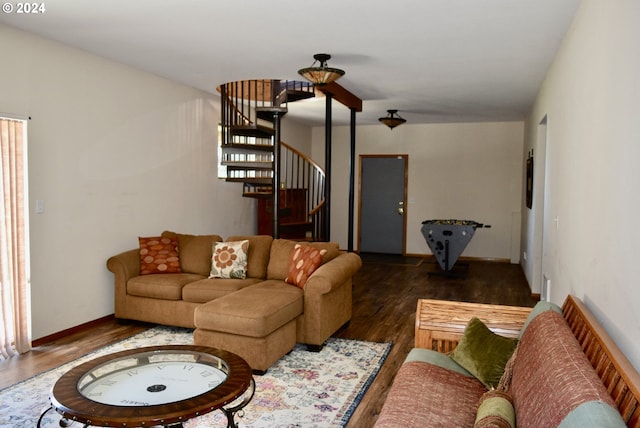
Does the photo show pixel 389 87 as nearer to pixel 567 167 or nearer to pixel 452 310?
pixel 567 167

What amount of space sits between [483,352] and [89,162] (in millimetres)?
3966

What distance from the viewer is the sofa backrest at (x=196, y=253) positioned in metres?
5.27

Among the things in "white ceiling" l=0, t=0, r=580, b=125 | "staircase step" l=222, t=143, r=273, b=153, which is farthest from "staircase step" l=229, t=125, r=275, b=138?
"white ceiling" l=0, t=0, r=580, b=125

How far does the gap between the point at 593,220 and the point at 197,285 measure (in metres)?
3.33

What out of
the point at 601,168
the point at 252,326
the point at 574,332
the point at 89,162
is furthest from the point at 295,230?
the point at 574,332

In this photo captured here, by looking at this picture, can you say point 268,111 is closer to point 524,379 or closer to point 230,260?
point 230,260

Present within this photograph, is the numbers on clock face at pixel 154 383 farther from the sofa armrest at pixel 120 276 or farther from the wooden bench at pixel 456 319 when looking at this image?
the sofa armrest at pixel 120 276

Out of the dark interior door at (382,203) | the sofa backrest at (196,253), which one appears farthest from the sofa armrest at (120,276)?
the dark interior door at (382,203)

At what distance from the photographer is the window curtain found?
4051 mm

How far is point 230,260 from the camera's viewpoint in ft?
16.4

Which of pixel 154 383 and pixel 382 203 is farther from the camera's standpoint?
pixel 382 203

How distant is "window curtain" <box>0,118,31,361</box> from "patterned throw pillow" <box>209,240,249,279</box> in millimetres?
1610

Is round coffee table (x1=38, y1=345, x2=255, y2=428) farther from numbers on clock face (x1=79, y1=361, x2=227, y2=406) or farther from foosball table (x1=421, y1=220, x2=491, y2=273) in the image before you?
foosball table (x1=421, y1=220, x2=491, y2=273)

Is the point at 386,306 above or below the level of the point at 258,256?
below
